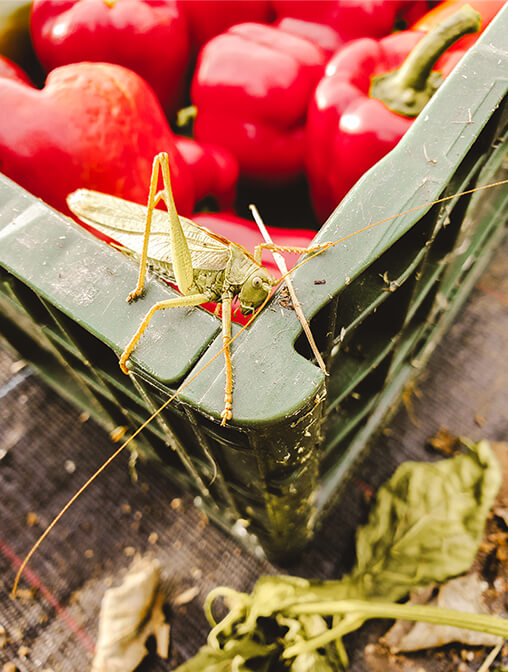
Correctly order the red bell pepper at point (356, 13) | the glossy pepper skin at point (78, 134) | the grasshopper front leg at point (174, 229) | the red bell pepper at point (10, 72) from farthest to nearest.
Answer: the red bell pepper at point (356, 13)
the red bell pepper at point (10, 72)
the glossy pepper skin at point (78, 134)
the grasshopper front leg at point (174, 229)

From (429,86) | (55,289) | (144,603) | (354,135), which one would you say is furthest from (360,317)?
(144,603)

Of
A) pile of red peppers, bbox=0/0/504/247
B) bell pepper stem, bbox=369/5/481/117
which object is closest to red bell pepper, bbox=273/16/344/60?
pile of red peppers, bbox=0/0/504/247

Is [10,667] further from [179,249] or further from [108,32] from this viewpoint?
[108,32]

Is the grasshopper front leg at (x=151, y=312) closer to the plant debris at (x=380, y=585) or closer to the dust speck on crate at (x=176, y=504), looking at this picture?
the plant debris at (x=380, y=585)

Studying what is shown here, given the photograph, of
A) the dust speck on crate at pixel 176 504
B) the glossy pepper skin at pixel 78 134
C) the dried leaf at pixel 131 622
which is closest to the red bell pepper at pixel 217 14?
the glossy pepper skin at pixel 78 134

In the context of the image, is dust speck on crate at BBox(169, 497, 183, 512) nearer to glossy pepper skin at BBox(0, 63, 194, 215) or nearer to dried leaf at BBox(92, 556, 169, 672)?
dried leaf at BBox(92, 556, 169, 672)

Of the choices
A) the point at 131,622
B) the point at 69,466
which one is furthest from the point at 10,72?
the point at 131,622

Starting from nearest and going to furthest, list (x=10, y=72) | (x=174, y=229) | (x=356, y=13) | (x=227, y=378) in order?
(x=227, y=378), (x=174, y=229), (x=10, y=72), (x=356, y=13)
